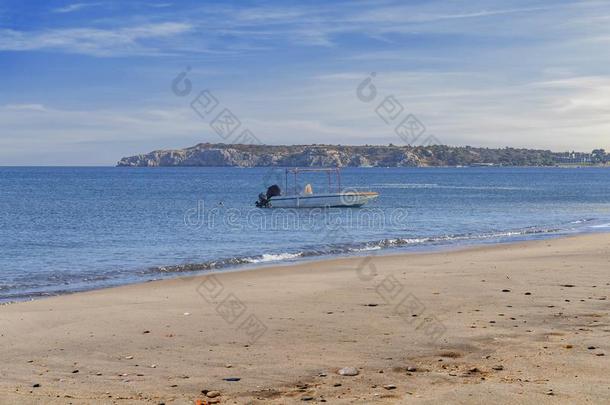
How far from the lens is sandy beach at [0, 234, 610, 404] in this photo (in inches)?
293

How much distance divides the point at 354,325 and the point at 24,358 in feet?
15.0

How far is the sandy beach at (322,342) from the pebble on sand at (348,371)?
3 cm

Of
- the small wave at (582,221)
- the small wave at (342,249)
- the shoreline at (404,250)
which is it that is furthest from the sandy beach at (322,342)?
the small wave at (582,221)

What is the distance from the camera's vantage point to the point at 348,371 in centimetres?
811

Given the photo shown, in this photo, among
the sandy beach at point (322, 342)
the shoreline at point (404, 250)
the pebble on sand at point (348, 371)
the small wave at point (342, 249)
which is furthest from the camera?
the small wave at point (342, 249)

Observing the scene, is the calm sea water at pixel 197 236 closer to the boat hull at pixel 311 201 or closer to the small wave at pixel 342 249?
the small wave at pixel 342 249

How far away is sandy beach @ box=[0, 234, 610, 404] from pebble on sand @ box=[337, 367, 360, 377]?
0.03m

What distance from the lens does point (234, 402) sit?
7137mm

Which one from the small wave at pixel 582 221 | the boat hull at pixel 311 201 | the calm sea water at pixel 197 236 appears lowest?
the small wave at pixel 582 221

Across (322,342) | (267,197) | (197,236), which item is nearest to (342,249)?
(197,236)

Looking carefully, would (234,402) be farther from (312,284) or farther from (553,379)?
(312,284)

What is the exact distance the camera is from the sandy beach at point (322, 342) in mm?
7445

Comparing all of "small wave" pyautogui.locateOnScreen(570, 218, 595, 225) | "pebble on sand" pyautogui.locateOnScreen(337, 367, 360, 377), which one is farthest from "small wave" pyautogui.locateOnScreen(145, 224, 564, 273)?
"pebble on sand" pyautogui.locateOnScreen(337, 367, 360, 377)

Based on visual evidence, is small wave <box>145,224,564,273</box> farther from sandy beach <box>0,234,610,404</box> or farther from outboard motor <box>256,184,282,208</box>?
outboard motor <box>256,184,282,208</box>
